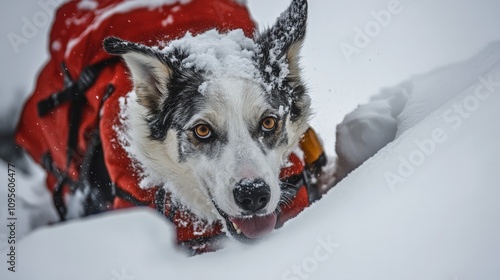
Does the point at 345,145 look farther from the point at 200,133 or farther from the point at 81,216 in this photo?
the point at 81,216

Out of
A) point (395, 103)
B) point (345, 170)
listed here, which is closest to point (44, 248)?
point (345, 170)

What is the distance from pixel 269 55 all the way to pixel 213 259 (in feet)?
4.69

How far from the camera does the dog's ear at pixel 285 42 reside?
3.25m

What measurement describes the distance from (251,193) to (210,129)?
50 centimetres

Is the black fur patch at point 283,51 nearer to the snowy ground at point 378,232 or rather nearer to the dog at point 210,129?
the dog at point 210,129

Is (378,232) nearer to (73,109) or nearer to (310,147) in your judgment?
(310,147)

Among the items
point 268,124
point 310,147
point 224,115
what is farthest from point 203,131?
point 310,147

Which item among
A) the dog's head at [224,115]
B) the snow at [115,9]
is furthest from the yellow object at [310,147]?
the snow at [115,9]

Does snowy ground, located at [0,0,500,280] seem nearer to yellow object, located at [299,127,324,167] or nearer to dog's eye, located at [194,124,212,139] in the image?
dog's eye, located at [194,124,212,139]

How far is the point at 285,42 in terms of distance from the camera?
3.28 m

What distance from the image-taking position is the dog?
111 inches

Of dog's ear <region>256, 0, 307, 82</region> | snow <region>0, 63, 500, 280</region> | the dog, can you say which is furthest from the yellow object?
snow <region>0, 63, 500, 280</region>

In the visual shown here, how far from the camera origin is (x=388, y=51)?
5141 millimetres

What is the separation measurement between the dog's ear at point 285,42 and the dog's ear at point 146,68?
608 mm
